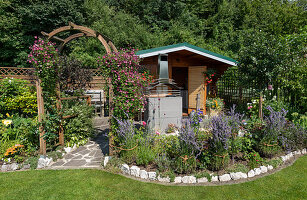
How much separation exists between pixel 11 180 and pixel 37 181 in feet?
1.87

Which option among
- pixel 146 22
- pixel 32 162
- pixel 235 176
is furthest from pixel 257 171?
pixel 146 22

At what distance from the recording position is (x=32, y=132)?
15.5 ft

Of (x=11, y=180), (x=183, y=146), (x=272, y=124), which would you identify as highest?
(x=272, y=124)

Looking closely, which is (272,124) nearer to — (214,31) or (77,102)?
(77,102)

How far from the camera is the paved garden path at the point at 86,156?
14.5 feet

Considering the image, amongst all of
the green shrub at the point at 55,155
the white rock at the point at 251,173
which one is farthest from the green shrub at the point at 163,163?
the green shrub at the point at 55,155

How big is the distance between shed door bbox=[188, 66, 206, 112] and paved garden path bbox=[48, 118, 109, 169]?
4222mm

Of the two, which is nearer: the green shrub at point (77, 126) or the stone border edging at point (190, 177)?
the stone border edging at point (190, 177)

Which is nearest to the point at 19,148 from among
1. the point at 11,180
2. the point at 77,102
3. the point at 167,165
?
the point at 11,180

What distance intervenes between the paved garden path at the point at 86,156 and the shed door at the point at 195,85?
4.22 metres

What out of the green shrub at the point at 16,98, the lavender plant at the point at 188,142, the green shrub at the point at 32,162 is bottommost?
the green shrub at the point at 32,162

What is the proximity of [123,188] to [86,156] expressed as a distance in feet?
6.30

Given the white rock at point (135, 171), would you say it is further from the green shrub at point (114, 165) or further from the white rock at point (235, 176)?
the white rock at point (235, 176)

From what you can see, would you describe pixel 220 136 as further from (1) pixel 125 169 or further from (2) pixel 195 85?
(2) pixel 195 85
